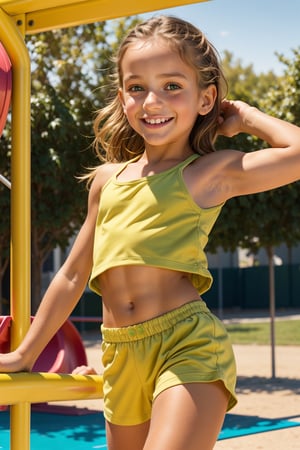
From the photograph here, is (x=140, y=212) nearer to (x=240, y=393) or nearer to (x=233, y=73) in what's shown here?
(x=240, y=393)

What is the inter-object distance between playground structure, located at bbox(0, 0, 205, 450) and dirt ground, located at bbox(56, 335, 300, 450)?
4170 millimetres

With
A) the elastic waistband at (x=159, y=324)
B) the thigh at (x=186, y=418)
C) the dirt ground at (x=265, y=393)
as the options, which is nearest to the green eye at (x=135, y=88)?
the elastic waistband at (x=159, y=324)

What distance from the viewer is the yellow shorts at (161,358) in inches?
76.6

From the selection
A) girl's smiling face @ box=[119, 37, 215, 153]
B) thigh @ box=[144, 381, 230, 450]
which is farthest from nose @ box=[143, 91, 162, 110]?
thigh @ box=[144, 381, 230, 450]

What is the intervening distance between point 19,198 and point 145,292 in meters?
0.50

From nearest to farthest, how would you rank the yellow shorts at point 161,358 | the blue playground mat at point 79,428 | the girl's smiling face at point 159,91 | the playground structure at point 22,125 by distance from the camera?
the yellow shorts at point 161,358 → the girl's smiling face at point 159,91 → the playground structure at point 22,125 → the blue playground mat at point 79,428

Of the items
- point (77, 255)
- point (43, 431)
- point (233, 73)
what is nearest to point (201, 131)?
point (77, 255)

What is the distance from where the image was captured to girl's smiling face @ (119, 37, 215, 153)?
2062mm

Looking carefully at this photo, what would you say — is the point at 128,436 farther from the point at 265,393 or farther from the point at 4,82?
the point at 265,393

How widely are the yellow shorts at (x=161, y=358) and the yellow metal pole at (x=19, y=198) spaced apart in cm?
27

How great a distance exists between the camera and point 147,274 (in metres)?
2.03

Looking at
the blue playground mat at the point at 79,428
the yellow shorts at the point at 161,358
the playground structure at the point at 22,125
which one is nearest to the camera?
the yellow shorts at the point at 161,358

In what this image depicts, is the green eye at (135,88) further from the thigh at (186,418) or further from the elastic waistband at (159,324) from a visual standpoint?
the thigh at (186,418)

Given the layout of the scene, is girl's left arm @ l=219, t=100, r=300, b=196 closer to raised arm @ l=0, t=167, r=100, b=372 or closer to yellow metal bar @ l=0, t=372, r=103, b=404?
raised arm @ l=0, t=167, r=100, b=372
